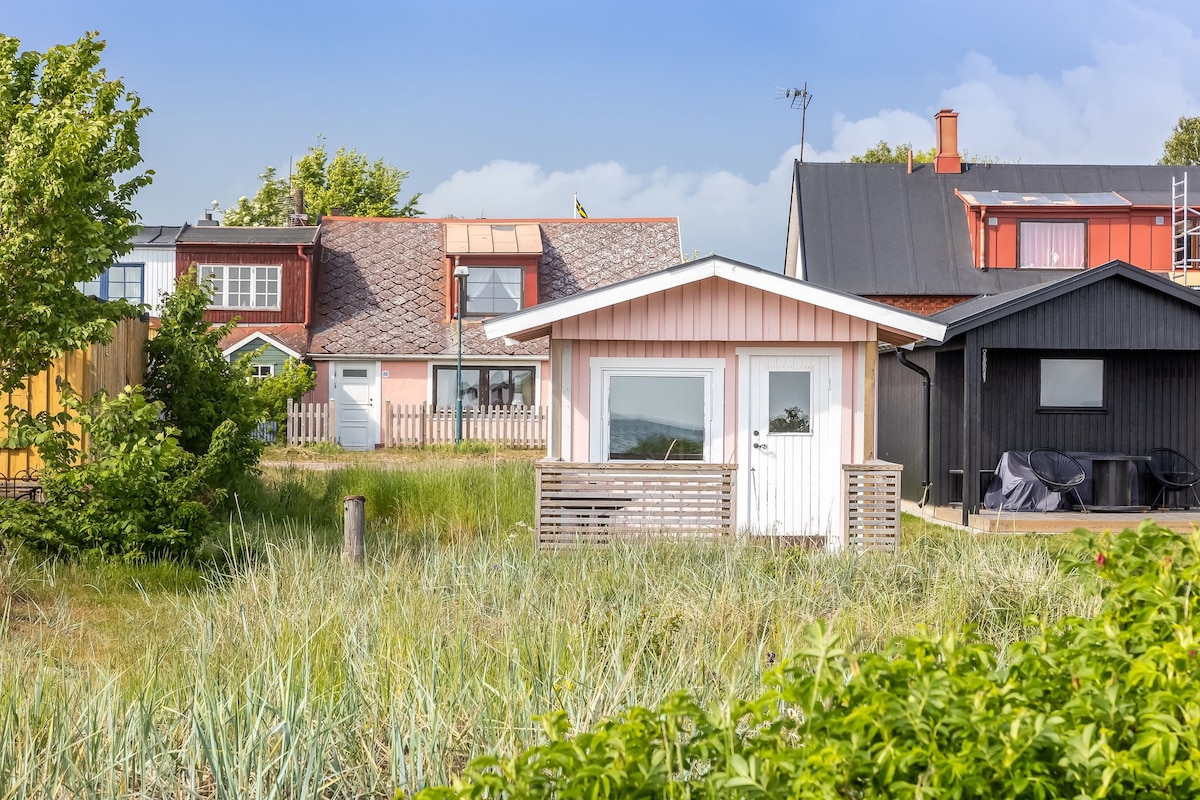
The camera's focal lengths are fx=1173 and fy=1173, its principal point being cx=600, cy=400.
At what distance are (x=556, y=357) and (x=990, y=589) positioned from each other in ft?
20.1

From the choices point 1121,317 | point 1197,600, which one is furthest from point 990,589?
point 1121,317

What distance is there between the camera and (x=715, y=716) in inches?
102

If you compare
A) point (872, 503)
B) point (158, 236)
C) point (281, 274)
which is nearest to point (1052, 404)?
point (872, 503)

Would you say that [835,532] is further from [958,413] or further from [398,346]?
[398,346]

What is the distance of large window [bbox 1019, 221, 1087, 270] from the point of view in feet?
80.5

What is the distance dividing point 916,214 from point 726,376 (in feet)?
46.5

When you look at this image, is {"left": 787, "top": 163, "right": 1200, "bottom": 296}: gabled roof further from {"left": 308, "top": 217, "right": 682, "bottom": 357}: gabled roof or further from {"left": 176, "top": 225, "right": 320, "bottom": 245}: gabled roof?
{"left": 176, "top": 225, "right": 320, "bottom": 245}: gabled roof

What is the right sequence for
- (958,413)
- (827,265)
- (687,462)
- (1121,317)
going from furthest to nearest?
(827,265)
(958,413)
(1121,317)
(687,462)

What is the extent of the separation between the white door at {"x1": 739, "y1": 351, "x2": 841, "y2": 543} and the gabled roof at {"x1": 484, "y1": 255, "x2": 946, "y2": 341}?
0.74m

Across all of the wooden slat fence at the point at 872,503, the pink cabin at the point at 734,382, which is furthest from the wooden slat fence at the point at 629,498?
the wooden slat fence at the point at 872,503

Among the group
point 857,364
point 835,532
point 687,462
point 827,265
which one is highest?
point 827,265

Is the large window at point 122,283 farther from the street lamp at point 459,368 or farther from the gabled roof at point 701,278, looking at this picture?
the gabled roof at point 701,278

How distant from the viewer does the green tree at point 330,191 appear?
147 ft

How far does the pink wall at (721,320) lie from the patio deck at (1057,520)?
3970 millimetres
